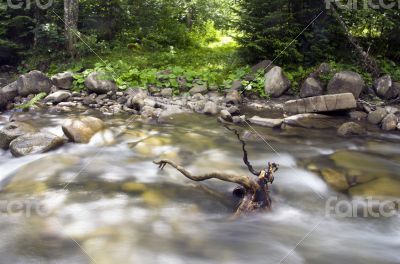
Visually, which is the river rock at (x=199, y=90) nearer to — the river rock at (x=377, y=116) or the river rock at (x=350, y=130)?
the river rock at (x=350, y=130)

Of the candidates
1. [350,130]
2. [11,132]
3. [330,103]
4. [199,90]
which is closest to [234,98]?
[199,90]

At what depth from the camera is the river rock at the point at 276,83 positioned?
11.6m

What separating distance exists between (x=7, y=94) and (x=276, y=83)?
26.5 feet

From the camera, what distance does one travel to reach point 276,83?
1159cm

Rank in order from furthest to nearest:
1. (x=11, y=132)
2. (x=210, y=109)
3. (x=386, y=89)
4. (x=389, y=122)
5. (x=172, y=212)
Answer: (x=386, y=89)
(x=210, y=109)
(x=389, y=122)
(x=11, y=132)
(x=172, y=212)

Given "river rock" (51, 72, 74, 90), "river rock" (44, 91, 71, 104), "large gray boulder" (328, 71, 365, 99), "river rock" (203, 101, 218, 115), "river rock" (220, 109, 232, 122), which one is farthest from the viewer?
"river rock" (51, 72, 74, 90)

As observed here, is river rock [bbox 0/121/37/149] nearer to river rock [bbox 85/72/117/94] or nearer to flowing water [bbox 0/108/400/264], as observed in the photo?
flowing water [bbox 0/108/400/264]

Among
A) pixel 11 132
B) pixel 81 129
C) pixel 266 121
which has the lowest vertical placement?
pixel 266 121

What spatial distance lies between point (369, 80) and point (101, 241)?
9.95 meters

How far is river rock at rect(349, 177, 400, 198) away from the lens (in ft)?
18.9

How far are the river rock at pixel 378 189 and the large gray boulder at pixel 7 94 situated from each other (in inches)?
381

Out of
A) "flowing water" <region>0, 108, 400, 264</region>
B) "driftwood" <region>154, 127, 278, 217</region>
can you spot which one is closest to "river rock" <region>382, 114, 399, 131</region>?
"flowing water" <region>0, 108, 400, 264</region>

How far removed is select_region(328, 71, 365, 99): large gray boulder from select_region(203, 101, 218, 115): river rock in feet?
10.7

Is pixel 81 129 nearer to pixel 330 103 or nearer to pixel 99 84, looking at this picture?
pixel 99 84
